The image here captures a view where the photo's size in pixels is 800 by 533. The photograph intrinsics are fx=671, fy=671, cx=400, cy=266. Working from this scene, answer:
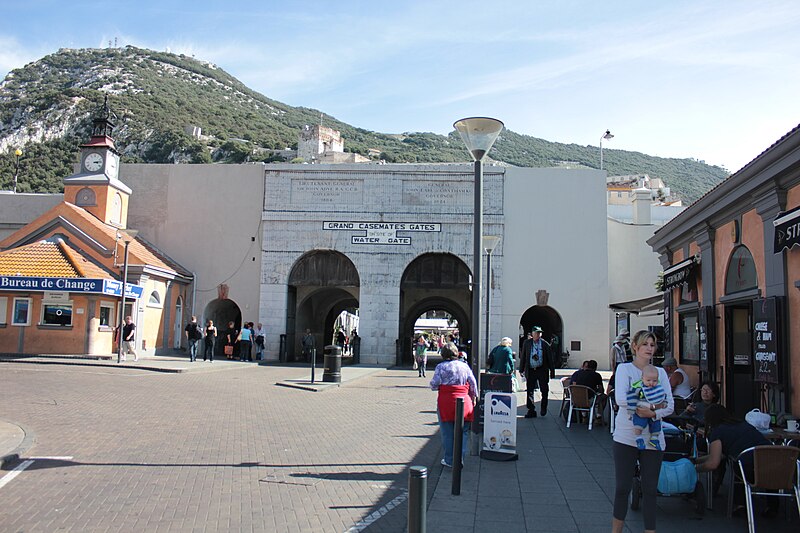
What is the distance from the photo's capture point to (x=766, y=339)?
32.2 feet

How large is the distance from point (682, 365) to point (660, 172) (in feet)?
389

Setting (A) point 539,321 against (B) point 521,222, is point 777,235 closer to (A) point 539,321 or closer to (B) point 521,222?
(B) point 521,222

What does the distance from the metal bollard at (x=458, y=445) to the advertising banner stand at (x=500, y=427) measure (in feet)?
6.59

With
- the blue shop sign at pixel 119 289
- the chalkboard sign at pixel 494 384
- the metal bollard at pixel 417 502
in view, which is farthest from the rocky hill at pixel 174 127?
the metal bollard at pixel 417 502

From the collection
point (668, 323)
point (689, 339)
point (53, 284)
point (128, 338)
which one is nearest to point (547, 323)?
Answer: point (668, 323)

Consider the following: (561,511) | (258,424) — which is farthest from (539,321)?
(561,511)

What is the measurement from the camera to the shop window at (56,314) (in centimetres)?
2433

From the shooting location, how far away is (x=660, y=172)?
124375 millimetres

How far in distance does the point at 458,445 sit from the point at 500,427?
2.27 m

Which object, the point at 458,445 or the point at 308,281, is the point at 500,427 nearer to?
the point at 458,445

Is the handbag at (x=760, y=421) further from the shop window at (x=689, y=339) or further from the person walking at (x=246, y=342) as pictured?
the person walking at (x=246, y=342)

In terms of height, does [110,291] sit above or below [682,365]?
above

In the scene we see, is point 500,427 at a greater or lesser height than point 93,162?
lesser

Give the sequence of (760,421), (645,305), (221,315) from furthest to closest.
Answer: (221,315) → (645,305) → (760,421)
